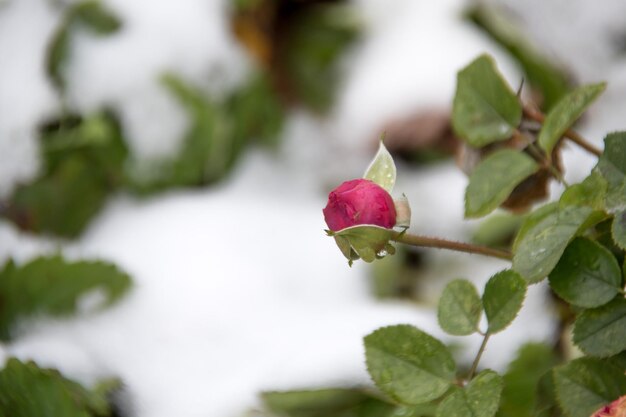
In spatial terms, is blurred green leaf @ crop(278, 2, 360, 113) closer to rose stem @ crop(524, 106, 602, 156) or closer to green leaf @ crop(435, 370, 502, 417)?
rose stem @ crop(524, 106, 602, 156)

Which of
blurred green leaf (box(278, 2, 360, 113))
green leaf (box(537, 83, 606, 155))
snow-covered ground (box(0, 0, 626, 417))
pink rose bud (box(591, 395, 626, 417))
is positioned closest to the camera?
pink rose bud (box(591, 395, 626, 417))

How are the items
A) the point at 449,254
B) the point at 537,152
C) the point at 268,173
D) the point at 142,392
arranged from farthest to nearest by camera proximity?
the point at 268,173
the point at 449,254
the point at 142,392
the point at 537,152

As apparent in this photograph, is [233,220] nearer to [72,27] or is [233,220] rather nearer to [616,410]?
[72,27]

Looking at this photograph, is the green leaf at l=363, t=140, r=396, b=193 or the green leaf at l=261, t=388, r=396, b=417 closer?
the green leaf at l=363, t=140, r=396, b=193

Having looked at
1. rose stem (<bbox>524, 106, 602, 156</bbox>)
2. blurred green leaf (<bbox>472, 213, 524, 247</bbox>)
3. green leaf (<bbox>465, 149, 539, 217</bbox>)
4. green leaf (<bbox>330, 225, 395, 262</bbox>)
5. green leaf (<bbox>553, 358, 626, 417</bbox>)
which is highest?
blurred green leaf (<bbox>472, 213, 524, 247</bbox>)

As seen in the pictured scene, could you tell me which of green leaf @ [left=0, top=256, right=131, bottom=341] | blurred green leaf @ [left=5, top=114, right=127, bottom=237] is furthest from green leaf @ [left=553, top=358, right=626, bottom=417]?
blurred green leaf @ [left=5, top=114, right=127, bottom=237]

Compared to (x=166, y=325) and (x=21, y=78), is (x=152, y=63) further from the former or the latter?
(x=166, y=325)

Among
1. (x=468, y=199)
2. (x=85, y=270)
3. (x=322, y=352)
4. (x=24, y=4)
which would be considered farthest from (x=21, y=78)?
(x=468, y=199)

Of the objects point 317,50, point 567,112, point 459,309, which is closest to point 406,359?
point 459,309
